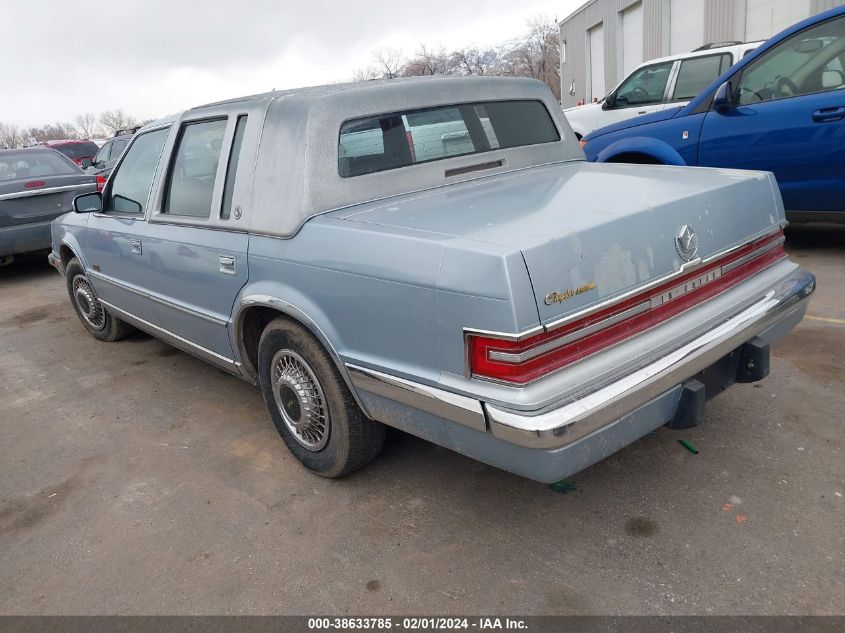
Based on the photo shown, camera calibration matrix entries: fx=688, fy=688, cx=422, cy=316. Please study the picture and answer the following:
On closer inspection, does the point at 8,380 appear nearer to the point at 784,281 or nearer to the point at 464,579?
the point at 464,579

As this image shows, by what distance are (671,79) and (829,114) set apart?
3.49 metres

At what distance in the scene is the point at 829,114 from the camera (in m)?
5.23

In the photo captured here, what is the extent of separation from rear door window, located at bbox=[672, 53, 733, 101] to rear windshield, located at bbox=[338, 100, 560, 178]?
5.36 m

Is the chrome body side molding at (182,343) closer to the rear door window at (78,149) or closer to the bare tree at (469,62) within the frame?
the rear door window at (78,149)

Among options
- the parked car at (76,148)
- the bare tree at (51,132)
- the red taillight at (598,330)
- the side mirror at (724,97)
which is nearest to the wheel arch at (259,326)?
the red taillight at (598,330)

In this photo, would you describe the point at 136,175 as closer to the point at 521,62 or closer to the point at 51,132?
the point at 521,62

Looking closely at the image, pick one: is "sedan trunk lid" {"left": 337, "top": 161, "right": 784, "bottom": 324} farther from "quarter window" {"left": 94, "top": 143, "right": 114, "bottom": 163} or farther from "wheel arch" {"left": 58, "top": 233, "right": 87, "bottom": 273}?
"quarter window" {"left": 94, "top": 143, "right": 114, "bottom": 163}

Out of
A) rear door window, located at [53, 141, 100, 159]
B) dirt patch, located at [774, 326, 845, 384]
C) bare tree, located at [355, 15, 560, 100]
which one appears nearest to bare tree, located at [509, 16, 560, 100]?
bare tree, located at [355, 15, 560, 100]

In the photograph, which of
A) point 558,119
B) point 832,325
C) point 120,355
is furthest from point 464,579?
point 120,355

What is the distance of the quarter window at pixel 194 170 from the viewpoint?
3486 millimetres

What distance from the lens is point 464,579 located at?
2.46 meters

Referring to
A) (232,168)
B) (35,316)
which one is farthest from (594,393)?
(35,316)

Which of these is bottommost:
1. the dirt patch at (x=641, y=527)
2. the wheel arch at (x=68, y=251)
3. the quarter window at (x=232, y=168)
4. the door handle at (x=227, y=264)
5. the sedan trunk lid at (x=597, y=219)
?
the dirt patch at (x=641, y=527)

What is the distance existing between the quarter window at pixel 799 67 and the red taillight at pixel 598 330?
11.3ft
